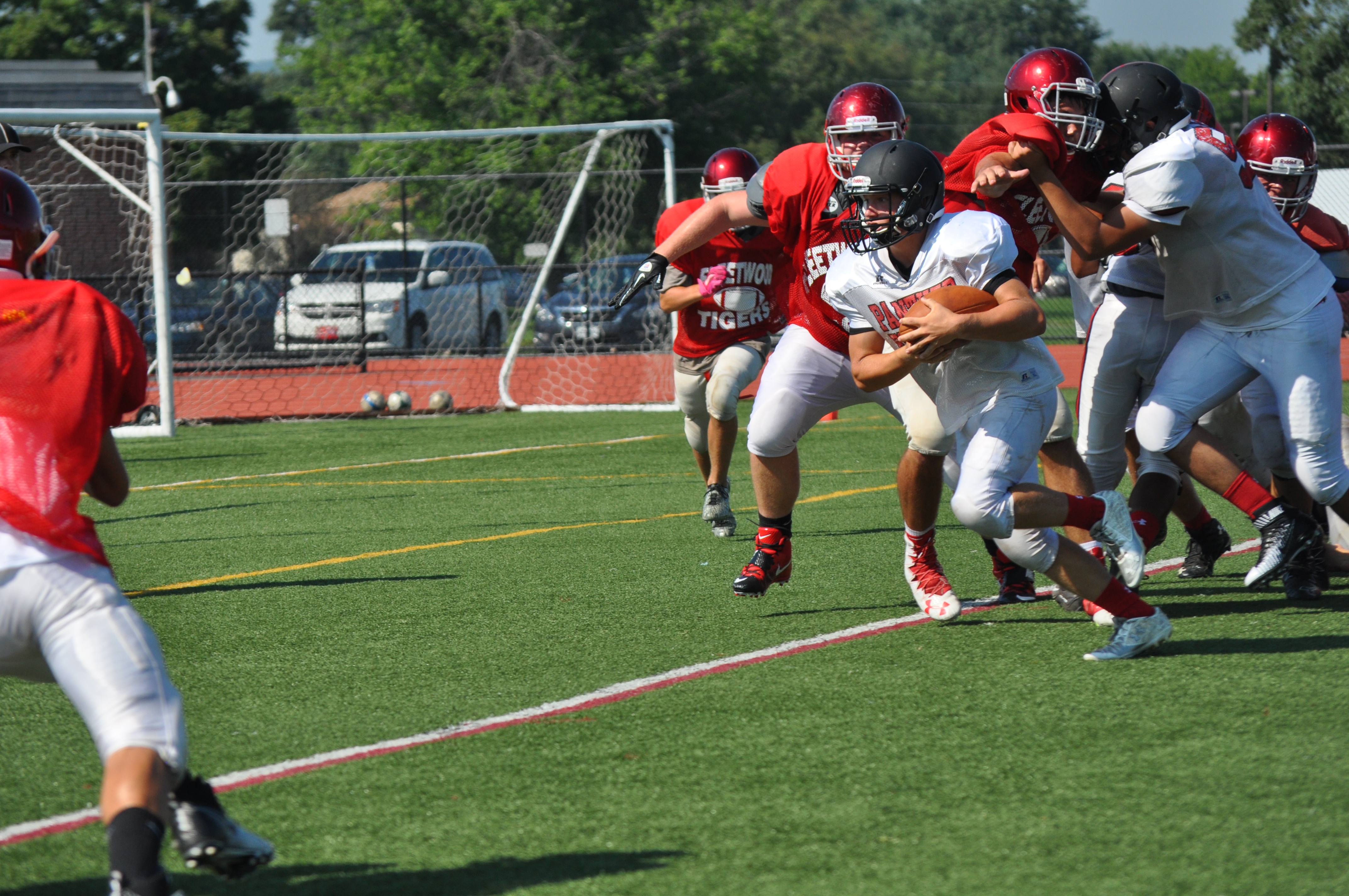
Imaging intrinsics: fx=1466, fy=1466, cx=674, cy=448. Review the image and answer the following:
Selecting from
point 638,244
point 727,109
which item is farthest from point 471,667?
point 727,109

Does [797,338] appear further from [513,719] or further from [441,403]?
[441,403]

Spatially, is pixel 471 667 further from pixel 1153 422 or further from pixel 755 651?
pixel 1153 422

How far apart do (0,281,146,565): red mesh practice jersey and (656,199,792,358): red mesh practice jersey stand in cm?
561

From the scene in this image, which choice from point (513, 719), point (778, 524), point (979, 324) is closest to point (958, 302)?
point (979, 324)

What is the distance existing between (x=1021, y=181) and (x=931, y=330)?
2.79 ft

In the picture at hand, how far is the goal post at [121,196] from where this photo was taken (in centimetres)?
1386

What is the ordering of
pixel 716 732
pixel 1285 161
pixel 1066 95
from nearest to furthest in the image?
pixel 716 732
pixel 1066 95
pixel 1285 161

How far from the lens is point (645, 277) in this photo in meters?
5.79

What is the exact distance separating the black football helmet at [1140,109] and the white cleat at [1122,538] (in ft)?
4.39

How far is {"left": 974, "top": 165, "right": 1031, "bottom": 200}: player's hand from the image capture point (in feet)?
15.6

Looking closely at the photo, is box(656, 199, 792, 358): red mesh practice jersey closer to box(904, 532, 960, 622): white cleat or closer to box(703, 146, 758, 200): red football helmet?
box(703, 146, 758, 200): red football helmet

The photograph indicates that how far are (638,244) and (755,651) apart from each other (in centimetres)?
2451

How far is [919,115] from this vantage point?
76188 mm

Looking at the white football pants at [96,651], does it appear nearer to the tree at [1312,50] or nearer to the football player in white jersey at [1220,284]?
the football player in white jersey at [1220,284]
